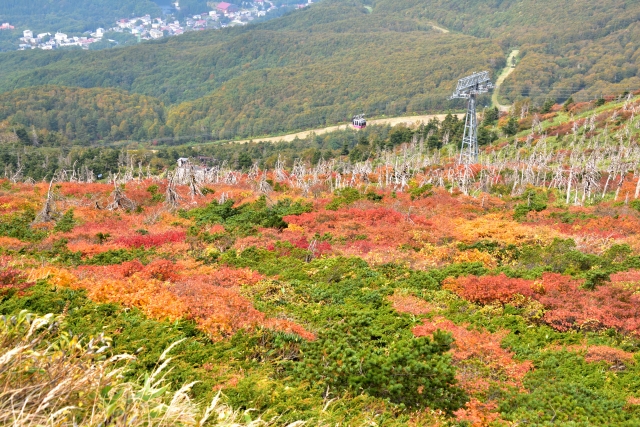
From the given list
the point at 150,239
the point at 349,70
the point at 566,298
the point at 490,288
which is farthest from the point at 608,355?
the point at 349,70

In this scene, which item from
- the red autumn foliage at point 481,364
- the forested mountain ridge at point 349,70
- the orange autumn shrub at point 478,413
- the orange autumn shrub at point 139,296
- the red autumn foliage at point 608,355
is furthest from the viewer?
the forested mountain ridge at point 349,70

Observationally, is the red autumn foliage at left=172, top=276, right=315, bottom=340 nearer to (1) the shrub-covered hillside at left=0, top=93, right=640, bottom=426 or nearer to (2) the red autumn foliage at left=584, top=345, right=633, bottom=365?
(1) the shrub-covered hillside at left=0, top=93, right=640, bottom=426

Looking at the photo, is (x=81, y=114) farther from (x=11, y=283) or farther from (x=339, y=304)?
(x=11, y=283)

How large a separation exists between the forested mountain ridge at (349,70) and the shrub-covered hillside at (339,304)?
322 feet

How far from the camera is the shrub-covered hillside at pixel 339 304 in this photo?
703cm

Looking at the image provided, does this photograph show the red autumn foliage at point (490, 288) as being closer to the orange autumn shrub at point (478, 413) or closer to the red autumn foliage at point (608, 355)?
the red autumn foliage at point (608, 355)

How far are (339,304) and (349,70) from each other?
498ft

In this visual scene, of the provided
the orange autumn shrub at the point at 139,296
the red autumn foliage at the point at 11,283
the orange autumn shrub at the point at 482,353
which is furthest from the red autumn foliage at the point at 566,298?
the red autumn foliage at the point at 11,283

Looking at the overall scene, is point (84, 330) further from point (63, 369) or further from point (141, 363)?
point (63, 369)

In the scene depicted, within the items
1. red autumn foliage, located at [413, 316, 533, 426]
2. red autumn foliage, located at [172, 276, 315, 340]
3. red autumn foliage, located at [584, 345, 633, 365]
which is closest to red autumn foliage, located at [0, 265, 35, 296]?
red autumn foliage, located at [172, 276, 315, 340]

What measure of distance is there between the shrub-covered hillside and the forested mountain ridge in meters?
98.2

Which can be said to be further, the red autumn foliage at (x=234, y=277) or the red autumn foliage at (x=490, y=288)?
the red autumn foliage at (x=234, y=277)

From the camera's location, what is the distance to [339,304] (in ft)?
41.0

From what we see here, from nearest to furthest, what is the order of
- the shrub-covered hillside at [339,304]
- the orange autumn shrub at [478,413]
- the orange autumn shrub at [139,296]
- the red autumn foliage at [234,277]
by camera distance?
the shrub-covered hillside at [339,304] → the orange autumn shrub at [478,413] → the orange autumn shrub at [139,296] → the red autumn foliage at [234,277]
